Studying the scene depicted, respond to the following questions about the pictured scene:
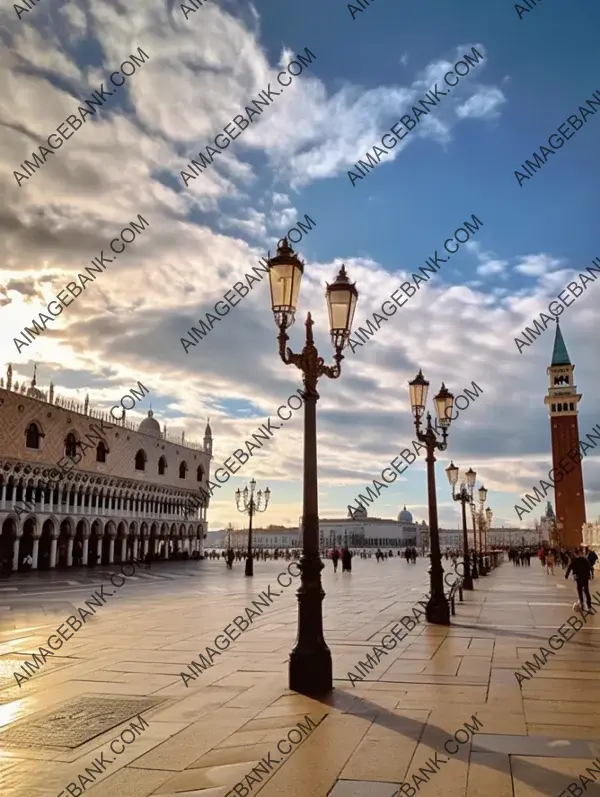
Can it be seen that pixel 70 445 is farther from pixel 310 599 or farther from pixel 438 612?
pixel 310 599

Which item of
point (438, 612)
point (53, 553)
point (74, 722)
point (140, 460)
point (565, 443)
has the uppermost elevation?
point (565, 443)

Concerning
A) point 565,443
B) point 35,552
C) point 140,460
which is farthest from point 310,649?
point 565,443

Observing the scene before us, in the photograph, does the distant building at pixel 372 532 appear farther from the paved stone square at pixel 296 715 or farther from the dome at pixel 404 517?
the paved stone square at pixel 296 715

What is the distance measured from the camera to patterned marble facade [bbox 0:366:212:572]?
40938 mm

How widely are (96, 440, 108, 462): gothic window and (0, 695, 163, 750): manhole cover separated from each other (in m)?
45.3

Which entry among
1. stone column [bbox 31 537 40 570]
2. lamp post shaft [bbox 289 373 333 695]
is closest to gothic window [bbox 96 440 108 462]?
stone column [bbox 31 537 40 570]

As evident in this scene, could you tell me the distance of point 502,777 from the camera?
475cm

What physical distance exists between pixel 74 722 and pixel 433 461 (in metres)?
9.55

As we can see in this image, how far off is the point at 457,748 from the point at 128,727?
298cm

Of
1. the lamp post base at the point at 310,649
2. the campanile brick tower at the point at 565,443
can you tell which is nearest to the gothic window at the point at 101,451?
the lamp post base at the point at 310,649

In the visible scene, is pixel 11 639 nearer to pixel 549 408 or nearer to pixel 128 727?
pixel 128 727

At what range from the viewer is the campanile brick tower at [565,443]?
276 ft

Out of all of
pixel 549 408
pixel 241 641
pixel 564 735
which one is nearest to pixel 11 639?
pixel 241 641

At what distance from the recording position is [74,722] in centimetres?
642
